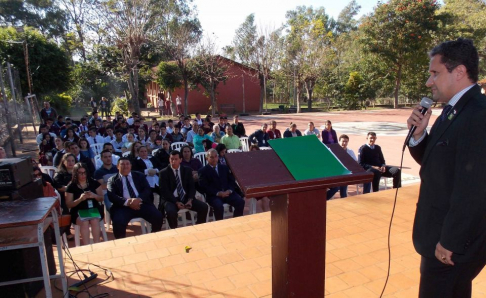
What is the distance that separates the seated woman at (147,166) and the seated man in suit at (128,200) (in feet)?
2.15

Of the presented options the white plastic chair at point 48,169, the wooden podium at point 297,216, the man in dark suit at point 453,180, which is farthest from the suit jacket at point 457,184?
the white plastic chair at point 48,169

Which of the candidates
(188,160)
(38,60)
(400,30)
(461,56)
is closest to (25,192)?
(461,56)

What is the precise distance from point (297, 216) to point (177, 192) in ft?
10.9

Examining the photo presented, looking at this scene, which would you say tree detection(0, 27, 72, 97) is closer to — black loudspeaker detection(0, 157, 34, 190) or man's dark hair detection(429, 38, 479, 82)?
black loudspeaker detection(0, 157, 34, 190)

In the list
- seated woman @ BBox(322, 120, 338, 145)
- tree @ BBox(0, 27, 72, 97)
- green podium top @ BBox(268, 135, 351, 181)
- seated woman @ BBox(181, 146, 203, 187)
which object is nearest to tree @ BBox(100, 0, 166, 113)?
tree @ BBox(0, 27, 72, 97)

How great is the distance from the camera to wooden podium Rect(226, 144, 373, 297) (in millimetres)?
1499

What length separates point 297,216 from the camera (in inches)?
61.1

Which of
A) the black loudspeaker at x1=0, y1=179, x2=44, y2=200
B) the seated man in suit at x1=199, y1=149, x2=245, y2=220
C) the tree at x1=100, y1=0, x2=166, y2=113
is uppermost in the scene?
the tree at x1=100, y1=0, x2=166, y2=113

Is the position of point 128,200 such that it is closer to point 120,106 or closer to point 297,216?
point 297,216

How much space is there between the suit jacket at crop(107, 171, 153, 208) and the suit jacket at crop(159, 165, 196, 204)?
199 millimetres

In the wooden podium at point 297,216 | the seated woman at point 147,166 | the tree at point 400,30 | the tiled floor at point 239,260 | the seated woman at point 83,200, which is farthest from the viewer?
the tree at point 400,30

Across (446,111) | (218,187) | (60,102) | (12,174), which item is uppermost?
(60,102)

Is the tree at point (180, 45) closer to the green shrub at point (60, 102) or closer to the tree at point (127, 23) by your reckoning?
the tree at point (127, 23)

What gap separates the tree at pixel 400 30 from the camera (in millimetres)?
22984
